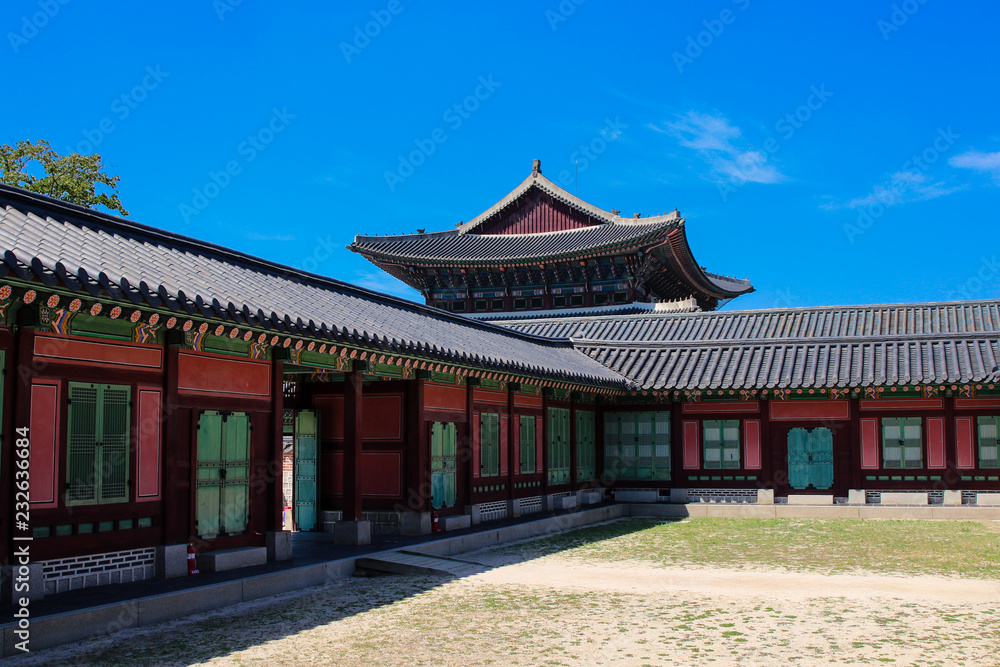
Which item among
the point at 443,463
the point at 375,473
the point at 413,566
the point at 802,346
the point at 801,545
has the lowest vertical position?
the point at 801,545

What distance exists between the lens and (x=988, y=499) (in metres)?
21.5

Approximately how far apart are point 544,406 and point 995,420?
1061cm

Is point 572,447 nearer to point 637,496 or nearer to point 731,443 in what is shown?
point 637,496

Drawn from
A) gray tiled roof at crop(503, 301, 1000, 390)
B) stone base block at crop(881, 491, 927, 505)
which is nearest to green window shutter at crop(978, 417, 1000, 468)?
gray tiled roof at crop(503, 301, 1000, 390)

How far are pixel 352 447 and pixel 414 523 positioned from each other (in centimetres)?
219

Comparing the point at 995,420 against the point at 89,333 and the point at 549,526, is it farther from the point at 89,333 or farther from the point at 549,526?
the point at 89,333

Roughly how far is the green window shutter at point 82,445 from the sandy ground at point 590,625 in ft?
5.96

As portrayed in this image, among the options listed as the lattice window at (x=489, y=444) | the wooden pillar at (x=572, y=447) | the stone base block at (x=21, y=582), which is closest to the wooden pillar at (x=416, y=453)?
the lattice window at (x=489, y=444)

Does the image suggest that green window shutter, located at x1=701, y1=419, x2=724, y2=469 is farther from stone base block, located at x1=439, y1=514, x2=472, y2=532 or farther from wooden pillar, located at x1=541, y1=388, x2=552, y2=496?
stone base block, located at x1=439, y1=514, x2=472, y2=532

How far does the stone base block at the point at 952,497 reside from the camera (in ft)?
71.3

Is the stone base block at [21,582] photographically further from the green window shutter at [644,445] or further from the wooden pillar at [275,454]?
the green window shutter at [644,445]

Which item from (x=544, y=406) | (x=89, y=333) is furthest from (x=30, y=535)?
(x=544, y=406)

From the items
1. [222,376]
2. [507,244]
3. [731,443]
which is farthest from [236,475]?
[507,244]

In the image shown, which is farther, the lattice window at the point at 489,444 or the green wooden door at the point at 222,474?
the lattice window at the point at 489,444
